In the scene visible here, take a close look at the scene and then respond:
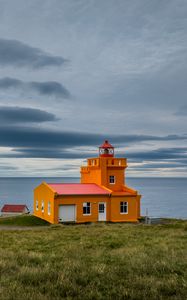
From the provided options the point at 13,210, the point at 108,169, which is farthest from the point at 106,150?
the point at 13,210

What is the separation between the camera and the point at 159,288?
6727 millimetres

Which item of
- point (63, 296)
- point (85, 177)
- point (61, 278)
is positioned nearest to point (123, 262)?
point (61, 278)

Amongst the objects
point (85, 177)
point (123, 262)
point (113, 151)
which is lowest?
point (123, 262)

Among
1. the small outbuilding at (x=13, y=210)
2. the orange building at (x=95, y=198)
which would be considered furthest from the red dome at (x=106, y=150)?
the small outbuilding at (x=13, y=210)

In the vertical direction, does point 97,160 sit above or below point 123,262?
above

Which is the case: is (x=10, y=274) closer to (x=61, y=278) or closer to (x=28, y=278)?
(x=28, y=278)

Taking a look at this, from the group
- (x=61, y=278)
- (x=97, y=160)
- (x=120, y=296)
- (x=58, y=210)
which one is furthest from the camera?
(x=97, y=160)

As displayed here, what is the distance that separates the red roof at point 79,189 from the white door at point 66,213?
1.41m

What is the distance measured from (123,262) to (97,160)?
105 feet

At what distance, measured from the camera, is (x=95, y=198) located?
37875 millimetres

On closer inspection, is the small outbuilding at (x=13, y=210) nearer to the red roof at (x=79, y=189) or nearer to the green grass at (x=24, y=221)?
the green grass at (x=24, y=221)

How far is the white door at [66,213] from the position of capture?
36812 millimetres

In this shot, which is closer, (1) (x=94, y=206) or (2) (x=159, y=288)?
(2) (x=159, y=288)

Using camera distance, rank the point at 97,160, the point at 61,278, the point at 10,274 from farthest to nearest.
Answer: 1. the point at 97,160
2. the point at 10,274
3. the point at 61,278
